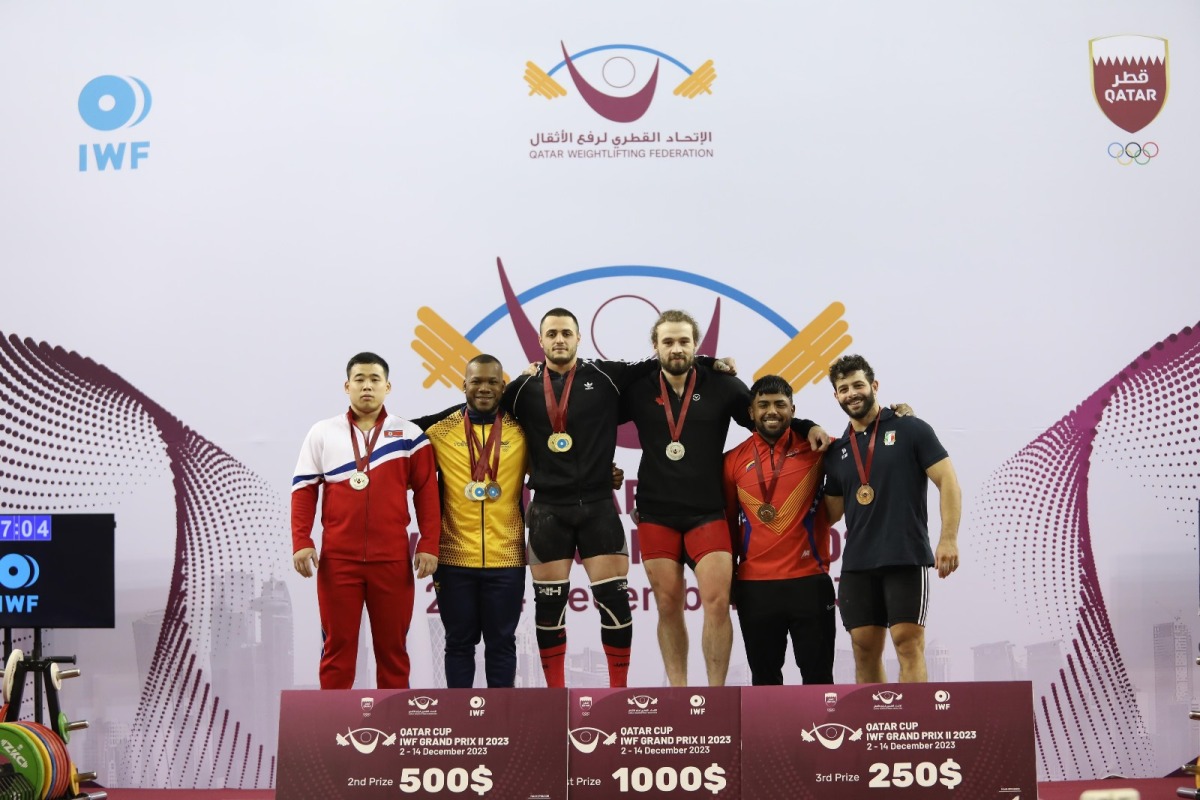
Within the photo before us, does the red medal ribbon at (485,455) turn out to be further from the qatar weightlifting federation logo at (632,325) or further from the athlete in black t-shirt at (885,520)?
the athlete in black t-shirt at (885,520)

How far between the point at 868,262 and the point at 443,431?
219 centimetres

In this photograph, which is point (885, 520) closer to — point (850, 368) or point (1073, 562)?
point (850, 368)

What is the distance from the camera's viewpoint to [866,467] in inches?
141

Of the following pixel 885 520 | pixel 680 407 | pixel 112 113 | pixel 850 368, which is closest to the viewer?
pixel 885 520

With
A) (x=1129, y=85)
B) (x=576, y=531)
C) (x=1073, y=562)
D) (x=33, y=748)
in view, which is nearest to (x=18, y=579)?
(x=33, y=748)

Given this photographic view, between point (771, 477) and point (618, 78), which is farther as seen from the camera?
point (618, 78)

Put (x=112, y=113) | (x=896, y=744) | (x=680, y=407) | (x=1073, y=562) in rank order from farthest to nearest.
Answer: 1. (x=112, y=113)
2. (x=1073, y=562)
3. (x=680, y=407)
4. (x=896, y=744)

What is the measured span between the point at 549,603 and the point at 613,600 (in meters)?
0.23

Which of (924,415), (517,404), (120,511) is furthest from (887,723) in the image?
(120,511)

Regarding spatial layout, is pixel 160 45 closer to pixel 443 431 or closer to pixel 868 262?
pixel 443 431

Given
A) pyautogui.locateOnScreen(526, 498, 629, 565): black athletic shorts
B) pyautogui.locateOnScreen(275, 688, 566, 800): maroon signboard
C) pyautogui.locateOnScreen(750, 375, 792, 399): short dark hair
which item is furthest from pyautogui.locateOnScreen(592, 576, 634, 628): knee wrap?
pyautogui.locateOnScreen(275, 688, 566, 800): maroon signboard

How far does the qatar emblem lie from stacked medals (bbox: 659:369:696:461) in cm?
264

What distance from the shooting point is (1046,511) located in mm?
4695

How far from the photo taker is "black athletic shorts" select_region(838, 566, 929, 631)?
3.51 meters
